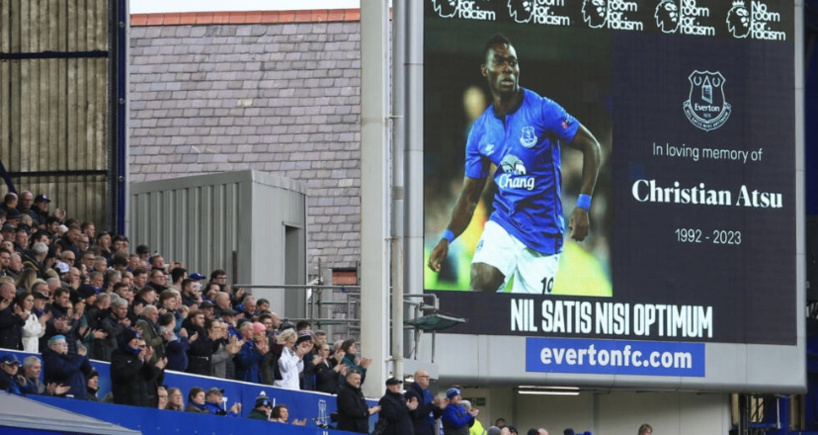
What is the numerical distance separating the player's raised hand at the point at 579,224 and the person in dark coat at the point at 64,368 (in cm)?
1380

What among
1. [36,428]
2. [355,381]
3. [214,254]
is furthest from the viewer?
[214,254]

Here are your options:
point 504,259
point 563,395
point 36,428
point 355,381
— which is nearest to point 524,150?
point 504,259

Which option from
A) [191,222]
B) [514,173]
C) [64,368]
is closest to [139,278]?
[64,368]

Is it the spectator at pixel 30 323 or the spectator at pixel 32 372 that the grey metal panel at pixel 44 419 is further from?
the spectator at pixel 30 323

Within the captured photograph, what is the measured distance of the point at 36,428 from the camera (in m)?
12.4

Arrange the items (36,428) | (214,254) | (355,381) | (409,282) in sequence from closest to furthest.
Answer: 1. (36,428)
2. (355,381)
3. (409,282)
4. (214,254)

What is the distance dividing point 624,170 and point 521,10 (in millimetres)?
2613

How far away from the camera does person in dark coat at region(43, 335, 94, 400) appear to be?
620 inches

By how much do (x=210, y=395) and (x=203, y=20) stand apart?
24.4m

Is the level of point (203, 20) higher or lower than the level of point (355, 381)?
higher

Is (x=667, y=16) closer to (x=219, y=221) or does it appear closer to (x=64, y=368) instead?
(x=219, y=221)

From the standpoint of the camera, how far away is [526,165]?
28641mm

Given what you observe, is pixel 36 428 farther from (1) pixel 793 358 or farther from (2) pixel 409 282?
(1) pixel 793 358

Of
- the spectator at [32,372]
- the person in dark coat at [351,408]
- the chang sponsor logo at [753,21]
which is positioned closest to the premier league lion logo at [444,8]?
the chang sponsor logo at [753,21]
